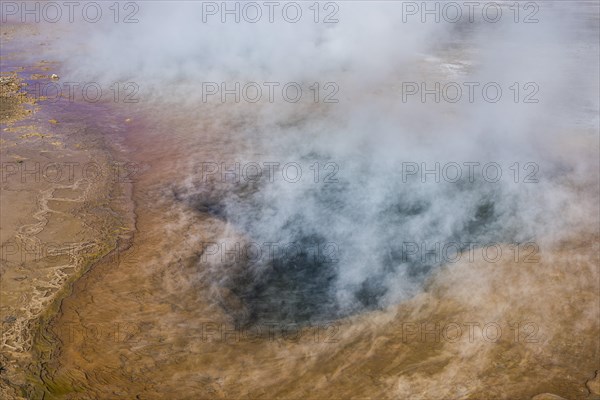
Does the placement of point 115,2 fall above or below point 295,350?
above

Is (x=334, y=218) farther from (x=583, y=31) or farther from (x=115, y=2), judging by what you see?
(x=115, y=2)

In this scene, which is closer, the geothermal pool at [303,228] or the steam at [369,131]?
the geothermal pool at [303,228]

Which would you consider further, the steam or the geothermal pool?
the steam

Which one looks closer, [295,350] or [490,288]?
[295,350]

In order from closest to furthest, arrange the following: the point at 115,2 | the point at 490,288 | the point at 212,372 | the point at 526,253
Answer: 1. the point at 212,372
2. the point at 490,288
3. the point at 526,253
4. the point at 115,2

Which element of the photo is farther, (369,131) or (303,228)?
(369,131)

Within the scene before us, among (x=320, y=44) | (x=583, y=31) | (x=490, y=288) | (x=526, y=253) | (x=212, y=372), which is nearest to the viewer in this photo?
(x=212, y=372)

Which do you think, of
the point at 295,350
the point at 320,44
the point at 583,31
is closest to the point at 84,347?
the point at 295,350

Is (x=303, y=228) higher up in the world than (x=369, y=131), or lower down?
lower down
